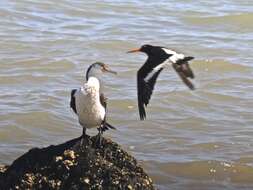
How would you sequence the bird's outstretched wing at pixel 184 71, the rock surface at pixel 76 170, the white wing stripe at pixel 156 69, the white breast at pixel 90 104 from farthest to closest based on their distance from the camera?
1. the bird's outstretched wing at pixel 184 71
2. the white wing stripe at pixel 156 69
3. the white breast at pixel 90 104
4. the rock surface at pixel 76 170

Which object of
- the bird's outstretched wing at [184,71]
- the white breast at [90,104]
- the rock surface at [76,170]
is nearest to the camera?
the rock surface at [76,170]

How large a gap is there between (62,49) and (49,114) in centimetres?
378

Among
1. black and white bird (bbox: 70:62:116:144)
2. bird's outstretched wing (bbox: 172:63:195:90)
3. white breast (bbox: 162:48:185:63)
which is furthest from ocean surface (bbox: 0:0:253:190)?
white breast (bbox: 162:48:185:63)

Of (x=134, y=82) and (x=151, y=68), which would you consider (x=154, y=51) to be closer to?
(x=151, y=68)

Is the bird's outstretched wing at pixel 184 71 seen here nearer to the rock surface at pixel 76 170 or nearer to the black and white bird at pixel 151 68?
the black and white bird at pixel 151 68

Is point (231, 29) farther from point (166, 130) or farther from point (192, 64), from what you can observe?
point (166, 130)

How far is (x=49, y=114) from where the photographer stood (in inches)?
413

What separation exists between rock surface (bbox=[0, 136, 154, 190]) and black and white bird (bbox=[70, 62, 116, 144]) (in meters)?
0.31

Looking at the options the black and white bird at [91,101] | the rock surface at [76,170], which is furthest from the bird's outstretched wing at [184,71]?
the rock surface at [76,170]

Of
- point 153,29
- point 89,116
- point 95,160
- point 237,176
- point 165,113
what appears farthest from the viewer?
point 153,29

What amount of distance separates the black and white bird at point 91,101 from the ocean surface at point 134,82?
1.59 metres

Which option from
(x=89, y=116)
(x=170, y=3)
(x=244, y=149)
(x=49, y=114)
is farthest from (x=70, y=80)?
(x=170, y=3)

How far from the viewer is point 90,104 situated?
673 centimetres

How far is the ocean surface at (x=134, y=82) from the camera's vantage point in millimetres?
9133
